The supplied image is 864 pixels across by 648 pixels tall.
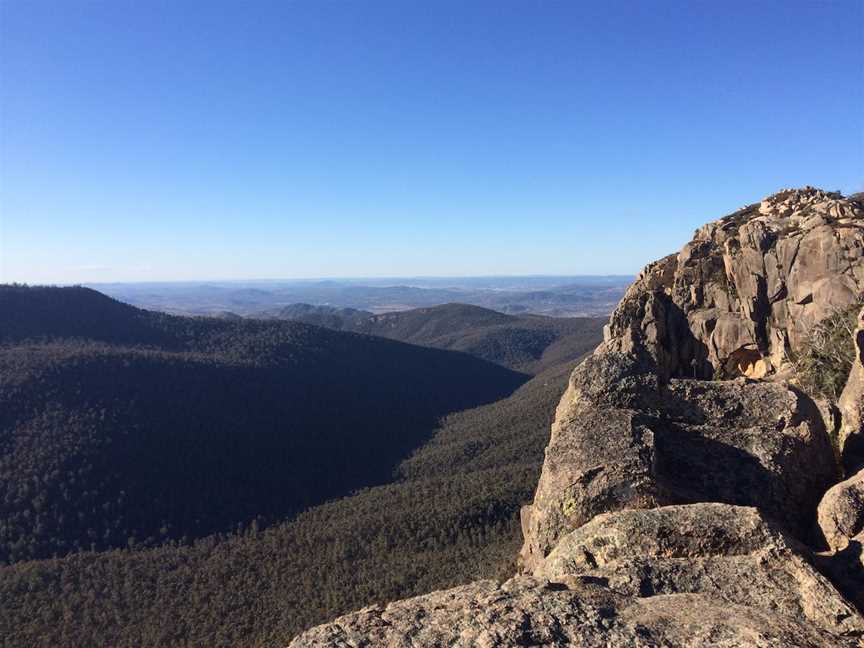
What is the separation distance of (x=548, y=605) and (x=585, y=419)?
10004 millimetres

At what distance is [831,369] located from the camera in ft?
88.0

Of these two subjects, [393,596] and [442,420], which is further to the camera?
[442,420]

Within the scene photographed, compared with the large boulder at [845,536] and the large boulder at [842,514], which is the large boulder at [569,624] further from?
the large boulder at [842,514]

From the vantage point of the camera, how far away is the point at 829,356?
2805 centimetres

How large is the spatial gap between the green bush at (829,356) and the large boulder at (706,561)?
15.1 metres

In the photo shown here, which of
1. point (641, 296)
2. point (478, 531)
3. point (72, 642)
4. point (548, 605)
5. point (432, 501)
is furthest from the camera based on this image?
point (432, 501)

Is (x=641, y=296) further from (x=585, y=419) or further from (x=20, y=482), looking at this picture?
(x=20, y=482)

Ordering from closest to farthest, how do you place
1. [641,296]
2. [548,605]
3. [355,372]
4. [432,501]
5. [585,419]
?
1. [548,605]
2. [585,419]
3. [641,296]
4. [432,501]
5. [355,372]

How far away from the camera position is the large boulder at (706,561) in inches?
409

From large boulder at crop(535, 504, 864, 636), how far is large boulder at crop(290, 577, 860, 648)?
15.8 inches

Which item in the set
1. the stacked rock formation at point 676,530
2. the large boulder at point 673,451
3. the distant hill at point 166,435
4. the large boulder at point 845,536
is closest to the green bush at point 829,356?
the stacked rock formation at point 676,530

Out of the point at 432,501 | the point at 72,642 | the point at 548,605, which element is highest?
the point at 548,605

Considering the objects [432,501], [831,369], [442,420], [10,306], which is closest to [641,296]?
[831,369]

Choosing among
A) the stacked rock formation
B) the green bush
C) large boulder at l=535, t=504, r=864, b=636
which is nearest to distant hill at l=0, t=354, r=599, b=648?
the green bush
